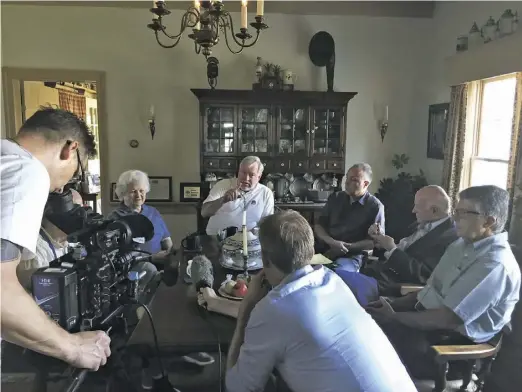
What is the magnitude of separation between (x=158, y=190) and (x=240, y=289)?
305cm

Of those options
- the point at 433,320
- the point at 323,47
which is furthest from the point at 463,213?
the point at 323,47

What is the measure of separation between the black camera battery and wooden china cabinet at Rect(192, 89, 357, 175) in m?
3.20

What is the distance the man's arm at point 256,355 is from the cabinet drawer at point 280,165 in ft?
10.4

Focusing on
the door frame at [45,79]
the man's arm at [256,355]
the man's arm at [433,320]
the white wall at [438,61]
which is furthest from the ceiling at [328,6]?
the man's arm at [256,355]

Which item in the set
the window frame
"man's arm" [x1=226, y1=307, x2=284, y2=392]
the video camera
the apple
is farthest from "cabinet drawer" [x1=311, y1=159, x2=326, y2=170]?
"man's arm" [x1=226, y1=307, x2=284, y2=392]

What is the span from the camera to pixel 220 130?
4293mm

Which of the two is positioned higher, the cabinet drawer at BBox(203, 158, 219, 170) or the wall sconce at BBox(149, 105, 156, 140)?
the wall sconce at BBox(149, 105, 156, 140)

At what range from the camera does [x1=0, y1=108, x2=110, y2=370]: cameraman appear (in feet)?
3.01

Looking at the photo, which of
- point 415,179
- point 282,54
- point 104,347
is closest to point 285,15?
point 282,54

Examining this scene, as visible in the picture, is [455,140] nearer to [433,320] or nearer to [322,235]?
[322,235]

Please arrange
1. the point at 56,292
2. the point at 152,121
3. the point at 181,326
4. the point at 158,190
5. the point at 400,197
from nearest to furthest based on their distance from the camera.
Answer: the point at 56,292
the point at 181,326
the point at 400,197
the point at 152,121
the point at 158,190

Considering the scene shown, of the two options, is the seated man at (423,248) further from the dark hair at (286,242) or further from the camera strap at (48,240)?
the camera strap at (48,240)

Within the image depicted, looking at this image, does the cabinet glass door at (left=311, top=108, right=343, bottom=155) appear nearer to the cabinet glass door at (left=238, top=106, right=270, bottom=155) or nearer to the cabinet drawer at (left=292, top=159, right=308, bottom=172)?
the cabinet drawer at (left=292, top=159, right=308, bottom=172)

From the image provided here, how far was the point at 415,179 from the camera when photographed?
4.56m
